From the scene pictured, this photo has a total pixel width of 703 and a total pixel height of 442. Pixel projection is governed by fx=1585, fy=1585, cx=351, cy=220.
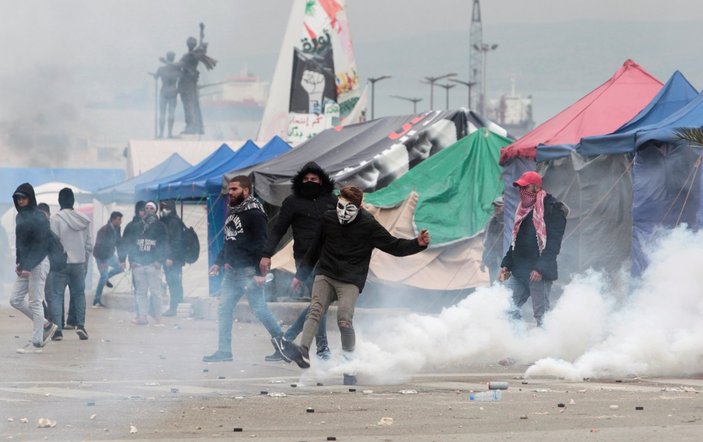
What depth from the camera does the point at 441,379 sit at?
43.4 feet

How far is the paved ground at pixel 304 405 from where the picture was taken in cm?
957

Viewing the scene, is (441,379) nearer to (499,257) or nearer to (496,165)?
(499,257)

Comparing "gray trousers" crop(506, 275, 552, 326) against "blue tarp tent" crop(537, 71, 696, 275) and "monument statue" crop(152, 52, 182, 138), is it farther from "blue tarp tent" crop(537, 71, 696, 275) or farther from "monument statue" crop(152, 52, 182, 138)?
"monument statue" crop(152, 52, 182, 138)

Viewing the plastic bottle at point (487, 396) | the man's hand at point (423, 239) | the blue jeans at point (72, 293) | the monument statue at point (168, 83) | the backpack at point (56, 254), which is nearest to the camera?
the monument statue at point (168, 83)

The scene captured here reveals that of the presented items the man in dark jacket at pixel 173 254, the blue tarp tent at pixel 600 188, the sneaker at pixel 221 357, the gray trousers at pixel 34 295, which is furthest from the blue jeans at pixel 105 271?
the sneaker at pixel 221 357

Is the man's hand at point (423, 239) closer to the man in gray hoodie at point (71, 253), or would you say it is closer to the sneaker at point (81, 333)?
the sneaker at point (81, 333)

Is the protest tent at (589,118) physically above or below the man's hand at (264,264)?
above

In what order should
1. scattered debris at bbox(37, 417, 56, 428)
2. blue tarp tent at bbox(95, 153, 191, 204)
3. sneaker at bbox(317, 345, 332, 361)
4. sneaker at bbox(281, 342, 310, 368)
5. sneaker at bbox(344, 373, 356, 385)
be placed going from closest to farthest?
scattered debris at bbox(37, 417, 56, 428)
sneaker at bbox(344, 373, 356, 385)
sneaker at bbox(281, 342, 310, 368)
sneaker at bbox(317, 345, 332, 361)
blue tarp tent at bbox(95, 153, 191, 204)

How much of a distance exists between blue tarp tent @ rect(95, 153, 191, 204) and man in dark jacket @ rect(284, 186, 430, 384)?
665 inches

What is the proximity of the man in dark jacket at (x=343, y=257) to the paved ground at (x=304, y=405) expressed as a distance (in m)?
0.45

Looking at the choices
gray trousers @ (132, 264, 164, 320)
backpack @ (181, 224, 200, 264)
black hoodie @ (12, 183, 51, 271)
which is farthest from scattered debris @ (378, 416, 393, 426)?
backpack @ (181, 224, 200, 264)

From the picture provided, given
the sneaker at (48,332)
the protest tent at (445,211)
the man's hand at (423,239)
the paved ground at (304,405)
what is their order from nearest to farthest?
the paved ground at (304,405) → the man's hand at (423,239) → the sneaker at (48,332) → the protest tent at (445,211)

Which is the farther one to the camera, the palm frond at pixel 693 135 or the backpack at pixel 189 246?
the backpack at pixel 189 246

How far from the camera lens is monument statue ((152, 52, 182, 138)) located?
8.69 meters
